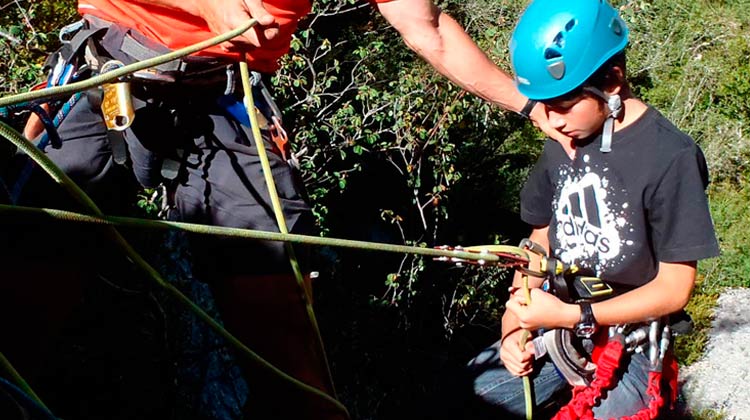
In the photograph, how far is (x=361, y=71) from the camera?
453 cm

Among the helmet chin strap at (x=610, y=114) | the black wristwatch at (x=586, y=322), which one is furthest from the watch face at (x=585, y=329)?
the helmet chin strap at (x=610, y=114)

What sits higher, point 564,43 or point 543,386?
point 564,43

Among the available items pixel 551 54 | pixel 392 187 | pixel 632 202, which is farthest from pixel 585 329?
pixel 392 187

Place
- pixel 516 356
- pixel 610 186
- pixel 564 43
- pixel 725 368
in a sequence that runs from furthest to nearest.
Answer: pixel 725 368 < pixel 516 356 < pixel 610 186 < pixel 564 43

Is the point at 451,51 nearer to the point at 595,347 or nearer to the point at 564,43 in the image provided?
the point at 564,43

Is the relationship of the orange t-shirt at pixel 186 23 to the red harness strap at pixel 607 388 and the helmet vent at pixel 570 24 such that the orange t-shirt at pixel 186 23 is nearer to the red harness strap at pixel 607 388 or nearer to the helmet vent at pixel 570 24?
the helmet vent at pixel 570 24

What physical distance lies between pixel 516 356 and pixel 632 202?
2.18 ft

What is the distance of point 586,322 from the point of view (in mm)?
Result: 2902

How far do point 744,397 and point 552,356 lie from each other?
6.86 ft

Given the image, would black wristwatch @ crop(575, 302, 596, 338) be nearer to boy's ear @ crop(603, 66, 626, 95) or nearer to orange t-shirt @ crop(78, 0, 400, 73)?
boy's ear @ crop(603, 66, 626, 95)

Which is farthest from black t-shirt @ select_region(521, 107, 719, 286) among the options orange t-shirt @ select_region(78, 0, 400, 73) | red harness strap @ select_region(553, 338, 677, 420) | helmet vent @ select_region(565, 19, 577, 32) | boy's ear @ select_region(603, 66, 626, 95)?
orange t-shirt @ select_region(78, 0, 400, 73)

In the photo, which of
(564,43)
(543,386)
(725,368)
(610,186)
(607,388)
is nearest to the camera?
(564,43)

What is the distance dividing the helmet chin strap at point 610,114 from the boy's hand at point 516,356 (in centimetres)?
69

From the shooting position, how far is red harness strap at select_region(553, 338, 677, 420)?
297 centimetres
